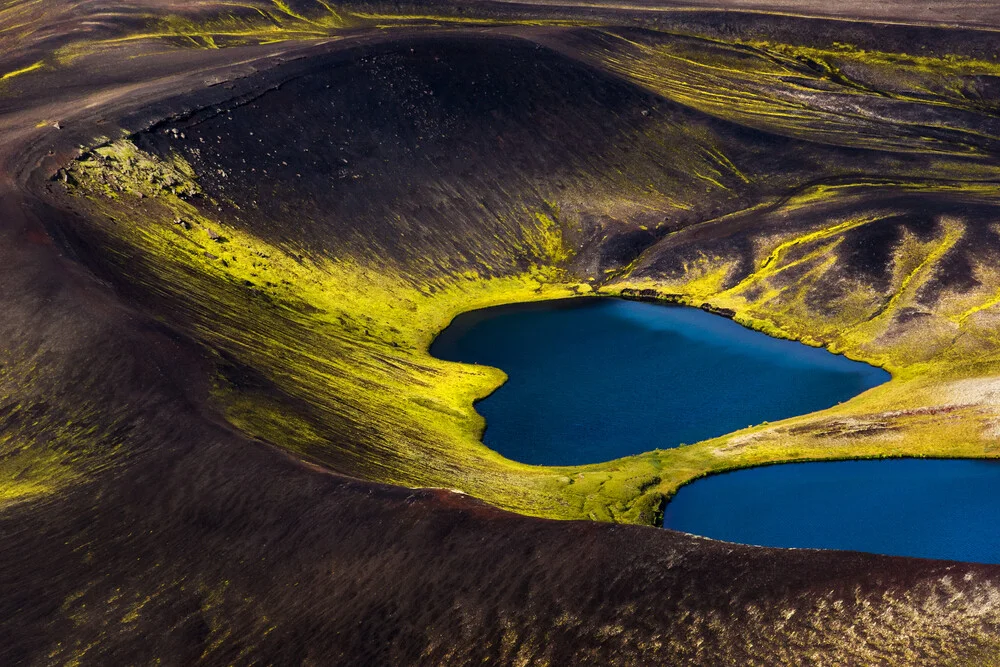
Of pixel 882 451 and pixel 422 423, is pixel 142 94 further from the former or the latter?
pixel 882 451

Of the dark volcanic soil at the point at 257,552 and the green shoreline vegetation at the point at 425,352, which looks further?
the green shoreline vegetation at the point at 425,352

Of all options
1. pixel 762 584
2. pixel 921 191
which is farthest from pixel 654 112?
pixel 762 584

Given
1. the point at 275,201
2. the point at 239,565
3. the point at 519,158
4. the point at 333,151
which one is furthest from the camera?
the point at 519,158

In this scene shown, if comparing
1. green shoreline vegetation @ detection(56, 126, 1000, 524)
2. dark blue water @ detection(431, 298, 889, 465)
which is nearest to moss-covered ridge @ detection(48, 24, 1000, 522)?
green shoreline vegetation @ detection(56, 126, 1000, 524)

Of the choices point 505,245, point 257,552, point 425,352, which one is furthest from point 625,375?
point 257,552

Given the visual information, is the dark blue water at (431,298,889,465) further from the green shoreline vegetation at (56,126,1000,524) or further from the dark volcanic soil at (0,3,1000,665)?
the dark volcanic soil at (0,3,1000,665)

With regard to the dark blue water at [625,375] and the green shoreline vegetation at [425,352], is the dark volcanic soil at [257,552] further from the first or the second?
the dark blue water at [625,375]

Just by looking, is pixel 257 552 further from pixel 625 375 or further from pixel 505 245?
pixel 505 245

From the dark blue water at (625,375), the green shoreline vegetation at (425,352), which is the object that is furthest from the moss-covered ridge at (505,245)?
the dark blue water at (625,375)
